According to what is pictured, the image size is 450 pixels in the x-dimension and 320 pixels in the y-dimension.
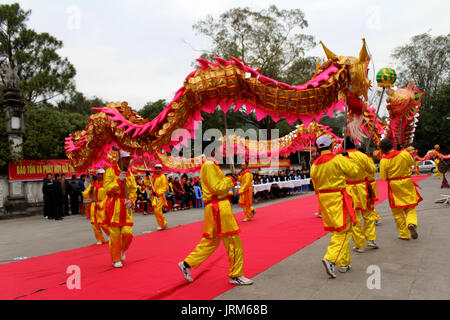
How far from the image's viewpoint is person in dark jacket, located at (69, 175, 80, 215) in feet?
38.2

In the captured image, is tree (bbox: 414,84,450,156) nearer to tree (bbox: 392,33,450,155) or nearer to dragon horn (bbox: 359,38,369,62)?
tree (bbox: 392,33,450,155)

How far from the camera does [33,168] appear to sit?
1198 cm

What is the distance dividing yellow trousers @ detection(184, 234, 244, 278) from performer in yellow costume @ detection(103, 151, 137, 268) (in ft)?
4.68

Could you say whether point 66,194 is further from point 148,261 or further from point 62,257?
point 148,261

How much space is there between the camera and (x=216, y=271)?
3936 mm

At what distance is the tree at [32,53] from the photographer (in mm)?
22203

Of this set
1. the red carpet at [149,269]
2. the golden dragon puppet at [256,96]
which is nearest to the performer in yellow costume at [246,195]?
the red carpet at [149,269]

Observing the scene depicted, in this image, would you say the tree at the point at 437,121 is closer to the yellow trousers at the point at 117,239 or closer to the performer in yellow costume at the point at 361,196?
the performer in yellow costume at the point at 361,196

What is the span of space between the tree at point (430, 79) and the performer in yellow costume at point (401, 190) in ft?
88.5

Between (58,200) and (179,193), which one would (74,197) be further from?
(179,193)

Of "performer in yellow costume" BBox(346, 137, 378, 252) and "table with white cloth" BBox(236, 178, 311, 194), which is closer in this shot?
"performer in yellow costume" BBox(346, 137, 378, 252)

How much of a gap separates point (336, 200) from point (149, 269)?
2472mm

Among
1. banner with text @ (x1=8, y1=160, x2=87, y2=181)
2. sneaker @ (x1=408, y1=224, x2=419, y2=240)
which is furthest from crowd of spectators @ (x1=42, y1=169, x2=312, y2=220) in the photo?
sneaker @ (x1=408, y1=224, x2=419, y2=240)

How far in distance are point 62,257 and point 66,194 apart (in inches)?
277
